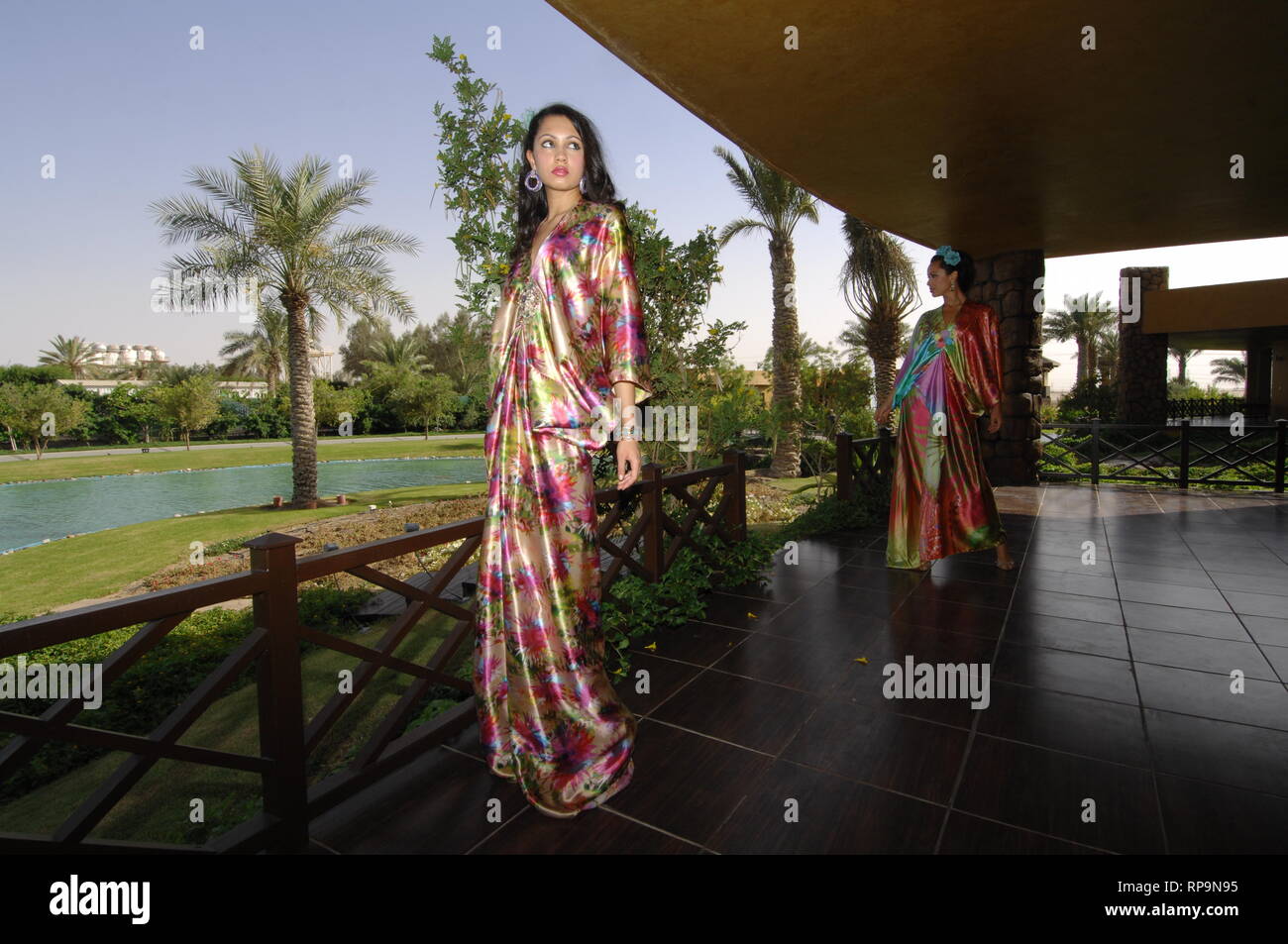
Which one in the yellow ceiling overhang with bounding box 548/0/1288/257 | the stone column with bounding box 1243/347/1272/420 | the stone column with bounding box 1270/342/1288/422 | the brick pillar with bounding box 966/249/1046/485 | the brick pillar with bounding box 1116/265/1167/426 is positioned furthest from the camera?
the stone column with bounding box 1243/347/1272/420

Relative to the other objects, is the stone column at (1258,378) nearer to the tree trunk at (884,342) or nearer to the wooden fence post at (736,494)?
the tree trunk at (884,342)

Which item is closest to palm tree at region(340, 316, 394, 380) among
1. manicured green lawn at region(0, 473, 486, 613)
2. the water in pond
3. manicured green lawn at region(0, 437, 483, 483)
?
manicured green lawn at region(0, 437, 483, 483)

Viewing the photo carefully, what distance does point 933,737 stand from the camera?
2.66 m

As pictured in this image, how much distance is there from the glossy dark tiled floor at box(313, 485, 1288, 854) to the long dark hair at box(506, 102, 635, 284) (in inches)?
73.1

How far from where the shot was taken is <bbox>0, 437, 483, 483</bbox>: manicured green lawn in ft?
75.7

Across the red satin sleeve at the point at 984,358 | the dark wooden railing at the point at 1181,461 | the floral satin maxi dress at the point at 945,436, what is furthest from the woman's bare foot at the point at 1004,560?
the dark wooden railing at the point at 1181,461

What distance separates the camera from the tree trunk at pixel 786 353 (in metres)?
16.0

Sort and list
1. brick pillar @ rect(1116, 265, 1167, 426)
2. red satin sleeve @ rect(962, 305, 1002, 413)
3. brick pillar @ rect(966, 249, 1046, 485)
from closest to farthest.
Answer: red satin sleeve @ rect(962, 305, 1002, 413), brick pillar @ rect(966, 249, 1046, 485), brick pillar @ rect(1116, 265, 1167, 426)

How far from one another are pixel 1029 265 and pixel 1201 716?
25.6 ft

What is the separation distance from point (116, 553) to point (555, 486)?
1474 centimetres

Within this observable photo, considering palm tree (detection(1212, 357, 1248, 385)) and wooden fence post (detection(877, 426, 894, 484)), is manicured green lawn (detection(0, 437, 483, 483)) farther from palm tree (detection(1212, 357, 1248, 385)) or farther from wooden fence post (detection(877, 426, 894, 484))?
palm tree (detection(1212, 357, 1248, 385))

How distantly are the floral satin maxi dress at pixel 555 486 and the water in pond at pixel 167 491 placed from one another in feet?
52.0
